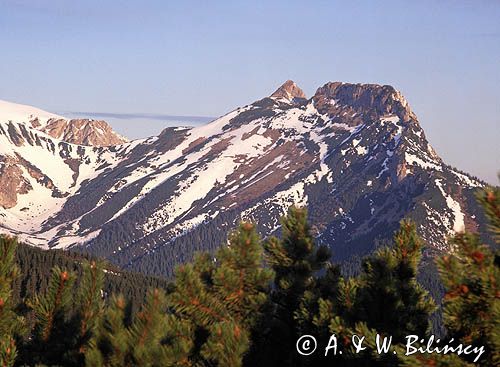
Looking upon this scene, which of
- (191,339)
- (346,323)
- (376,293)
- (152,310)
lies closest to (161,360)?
(152,310)

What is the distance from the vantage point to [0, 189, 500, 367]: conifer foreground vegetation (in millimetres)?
10547

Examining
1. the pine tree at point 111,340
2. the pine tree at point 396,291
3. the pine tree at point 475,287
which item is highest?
the pine tree at point 396,291

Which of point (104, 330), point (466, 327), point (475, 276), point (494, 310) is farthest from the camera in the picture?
point (104, 330)

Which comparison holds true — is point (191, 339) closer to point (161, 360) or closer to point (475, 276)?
point (161, 360)

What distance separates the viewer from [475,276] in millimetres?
10164

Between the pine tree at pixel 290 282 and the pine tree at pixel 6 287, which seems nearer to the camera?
the pine tree at pixel 6 287

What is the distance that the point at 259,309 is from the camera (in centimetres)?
1733

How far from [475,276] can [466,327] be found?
1.24 metres

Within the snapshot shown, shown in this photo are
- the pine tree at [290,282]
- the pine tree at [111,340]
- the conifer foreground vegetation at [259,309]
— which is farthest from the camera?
the pine tree at [290,282]

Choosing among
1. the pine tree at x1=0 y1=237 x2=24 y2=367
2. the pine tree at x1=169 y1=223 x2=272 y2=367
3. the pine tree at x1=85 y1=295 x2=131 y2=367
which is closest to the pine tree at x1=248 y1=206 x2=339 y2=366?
the pine tree at x1=169 y1=223 x2=272 y2=367

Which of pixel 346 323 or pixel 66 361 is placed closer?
pixel 346 323

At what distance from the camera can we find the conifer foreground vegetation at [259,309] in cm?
1055

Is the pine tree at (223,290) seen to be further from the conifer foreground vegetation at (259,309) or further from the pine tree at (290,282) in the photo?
the pine tree at (290,282)

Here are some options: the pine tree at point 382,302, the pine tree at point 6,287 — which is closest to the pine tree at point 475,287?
the pine tree at point 382,302
